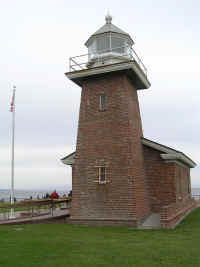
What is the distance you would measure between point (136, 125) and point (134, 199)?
383cm

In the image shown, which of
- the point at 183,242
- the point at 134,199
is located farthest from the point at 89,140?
the point at 183,242

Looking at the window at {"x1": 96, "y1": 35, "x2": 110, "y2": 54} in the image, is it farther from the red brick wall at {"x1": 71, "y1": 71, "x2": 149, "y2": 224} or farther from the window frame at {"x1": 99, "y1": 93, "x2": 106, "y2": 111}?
the window frame at {"x1": 99, "y1": 93, "x2": 106, "y2": 111}

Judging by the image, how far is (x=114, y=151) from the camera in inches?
561

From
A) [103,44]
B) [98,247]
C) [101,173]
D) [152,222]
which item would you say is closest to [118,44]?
[103,44]

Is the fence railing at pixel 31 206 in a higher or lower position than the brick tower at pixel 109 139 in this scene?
lower

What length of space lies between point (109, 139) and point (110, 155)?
73 cm

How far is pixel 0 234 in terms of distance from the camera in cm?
1116

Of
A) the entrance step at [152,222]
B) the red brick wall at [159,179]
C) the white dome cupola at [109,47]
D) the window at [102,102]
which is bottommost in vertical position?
the entrance step at [152,222]

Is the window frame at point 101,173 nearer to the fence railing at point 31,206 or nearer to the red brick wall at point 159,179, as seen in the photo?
the red brick wall at point 159,179

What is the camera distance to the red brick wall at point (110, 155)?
13750 millimetres

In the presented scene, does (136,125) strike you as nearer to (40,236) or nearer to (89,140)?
(89,140)

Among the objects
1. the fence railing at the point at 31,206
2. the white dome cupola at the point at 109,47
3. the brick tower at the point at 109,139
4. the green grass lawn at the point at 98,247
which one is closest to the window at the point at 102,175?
the brick tower at the point at 109,139

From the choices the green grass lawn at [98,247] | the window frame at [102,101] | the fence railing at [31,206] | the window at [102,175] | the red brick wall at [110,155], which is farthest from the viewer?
the window frame at [102,101]

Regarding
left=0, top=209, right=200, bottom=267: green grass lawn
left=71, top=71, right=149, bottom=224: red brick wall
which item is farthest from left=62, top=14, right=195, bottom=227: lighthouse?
left=0, top=209, right=200, bottom=267: green grass lawn
